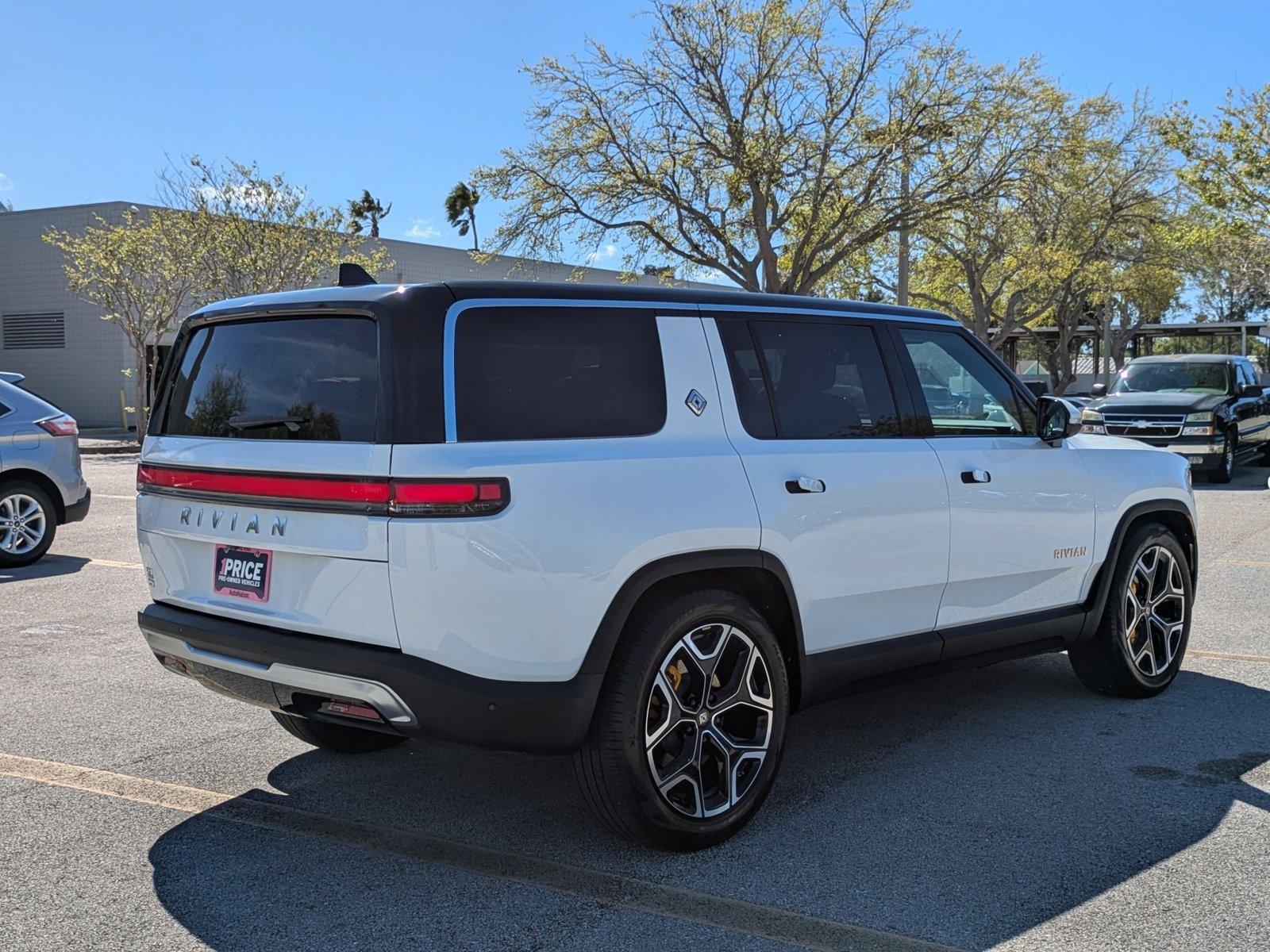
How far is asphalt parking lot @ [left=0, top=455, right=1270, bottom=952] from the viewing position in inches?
136

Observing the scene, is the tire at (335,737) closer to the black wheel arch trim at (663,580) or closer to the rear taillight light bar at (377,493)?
the rear taillight light bar at (377,493)

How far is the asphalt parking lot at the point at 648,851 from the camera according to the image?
3.44 m

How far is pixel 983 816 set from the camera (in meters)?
4.30

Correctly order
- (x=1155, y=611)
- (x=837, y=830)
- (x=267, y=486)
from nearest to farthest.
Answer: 1. (x=267, y=486)
2. (x=837, y=830)
3. (x=1155, y=611)

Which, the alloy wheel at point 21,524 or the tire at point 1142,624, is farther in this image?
the alloy wheel at point 21,524

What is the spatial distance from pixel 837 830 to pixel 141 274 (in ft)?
101

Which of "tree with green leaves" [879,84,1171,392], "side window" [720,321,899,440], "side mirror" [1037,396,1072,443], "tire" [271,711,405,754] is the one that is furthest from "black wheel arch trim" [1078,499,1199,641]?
"tree with green leaves" [879,84,1171,392]

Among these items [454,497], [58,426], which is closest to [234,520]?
[454,497]

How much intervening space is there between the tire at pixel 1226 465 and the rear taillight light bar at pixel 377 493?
1626cm

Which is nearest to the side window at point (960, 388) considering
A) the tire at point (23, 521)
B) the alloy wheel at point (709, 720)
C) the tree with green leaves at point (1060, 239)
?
the alloy wheel at point (709, 720)

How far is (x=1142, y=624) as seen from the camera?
5.92 m

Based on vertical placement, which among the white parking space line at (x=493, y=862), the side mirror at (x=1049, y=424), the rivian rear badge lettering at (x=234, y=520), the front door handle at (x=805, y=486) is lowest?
the white parking space line at (x=493, y=862)

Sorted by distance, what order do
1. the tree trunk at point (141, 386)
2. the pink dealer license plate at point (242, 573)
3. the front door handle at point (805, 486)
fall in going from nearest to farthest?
the pink dealer license plate at point (242, 573)
the front door handle at point (805, 486)
the tree trunk at point (141, 386)

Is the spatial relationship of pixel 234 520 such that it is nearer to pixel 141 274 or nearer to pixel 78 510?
pixel 78 510
